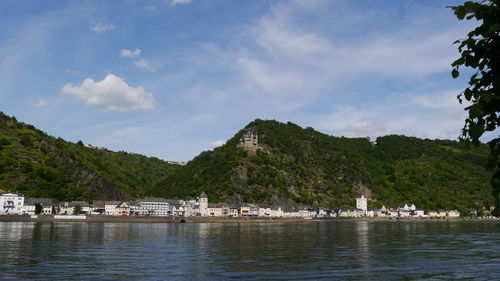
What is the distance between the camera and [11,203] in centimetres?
13925

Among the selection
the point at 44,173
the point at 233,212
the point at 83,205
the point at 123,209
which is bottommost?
the point at 233,212

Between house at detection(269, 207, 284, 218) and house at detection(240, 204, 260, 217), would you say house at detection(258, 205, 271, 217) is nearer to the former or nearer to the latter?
house at detection(269, 207, 284, 218)

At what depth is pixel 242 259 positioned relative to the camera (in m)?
35.6

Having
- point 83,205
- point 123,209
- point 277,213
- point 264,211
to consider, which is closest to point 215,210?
point 264,211

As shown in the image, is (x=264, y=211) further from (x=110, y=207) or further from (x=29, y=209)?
(x=29, y=209)

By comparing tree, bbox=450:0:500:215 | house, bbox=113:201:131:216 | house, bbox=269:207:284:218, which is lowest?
house, bbox=269:207:284:218

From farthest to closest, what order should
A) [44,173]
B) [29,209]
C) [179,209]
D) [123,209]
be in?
[179,209] < [44,173] < [123,209] < [29,209]

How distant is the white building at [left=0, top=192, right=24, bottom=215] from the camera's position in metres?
138

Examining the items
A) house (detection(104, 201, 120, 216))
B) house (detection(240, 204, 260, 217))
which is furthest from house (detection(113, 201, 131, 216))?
house (detection(240, 204, 260, 217))

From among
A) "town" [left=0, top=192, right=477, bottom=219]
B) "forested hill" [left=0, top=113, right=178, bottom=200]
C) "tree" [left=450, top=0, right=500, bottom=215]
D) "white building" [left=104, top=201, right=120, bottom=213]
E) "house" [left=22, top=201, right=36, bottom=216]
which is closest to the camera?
"tree" [left=450, top=0, right=500, bottom=215]

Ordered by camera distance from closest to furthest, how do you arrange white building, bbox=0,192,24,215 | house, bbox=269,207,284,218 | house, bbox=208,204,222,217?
white building, bbox=0,192,24,215
house, bbox=208,204,222,217
house, bbox=269,207,284,218

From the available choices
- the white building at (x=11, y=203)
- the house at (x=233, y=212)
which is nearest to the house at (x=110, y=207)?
the white building at (x=11, y=203)

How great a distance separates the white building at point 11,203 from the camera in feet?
452

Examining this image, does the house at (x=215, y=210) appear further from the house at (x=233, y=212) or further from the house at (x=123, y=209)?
the house at (x=123, y=209)
